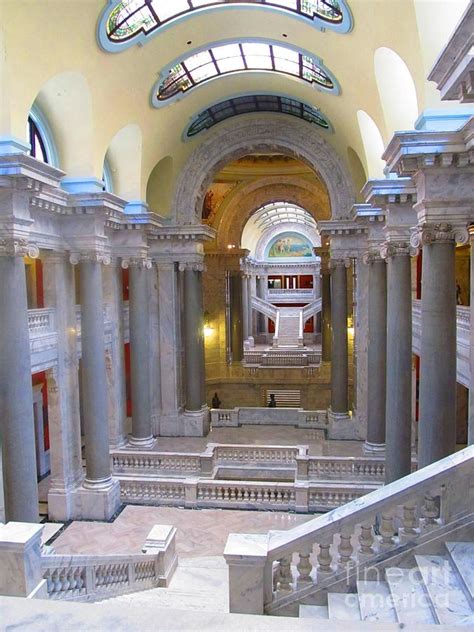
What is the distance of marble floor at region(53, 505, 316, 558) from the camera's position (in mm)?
11125

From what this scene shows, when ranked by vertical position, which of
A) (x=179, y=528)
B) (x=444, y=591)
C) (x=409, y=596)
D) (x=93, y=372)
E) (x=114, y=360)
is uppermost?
(x=93, y=372)

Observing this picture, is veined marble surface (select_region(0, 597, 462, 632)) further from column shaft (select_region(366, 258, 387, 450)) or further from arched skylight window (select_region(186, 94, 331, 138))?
arched skylight window (select_region(186, 94, 331, 138))

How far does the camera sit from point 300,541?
17.2 feet

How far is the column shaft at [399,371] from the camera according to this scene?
36.0 feet

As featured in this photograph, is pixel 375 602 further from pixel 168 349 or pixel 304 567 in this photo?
pixel 168 349

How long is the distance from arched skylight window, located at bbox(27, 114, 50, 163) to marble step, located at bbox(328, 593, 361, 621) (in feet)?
35.6

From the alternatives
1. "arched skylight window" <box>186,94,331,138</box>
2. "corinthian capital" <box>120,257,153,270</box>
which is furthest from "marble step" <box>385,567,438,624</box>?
"arched skylight window" <box>186,94,331,138</box>

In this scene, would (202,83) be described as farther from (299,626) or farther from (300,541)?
(299,626)

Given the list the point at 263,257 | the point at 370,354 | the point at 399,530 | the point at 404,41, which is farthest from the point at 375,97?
the point at 263,257

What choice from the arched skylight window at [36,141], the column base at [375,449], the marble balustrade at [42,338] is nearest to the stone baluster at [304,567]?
the marble balustrade at [42,338]

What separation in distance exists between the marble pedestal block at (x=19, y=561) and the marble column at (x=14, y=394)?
4.34 m

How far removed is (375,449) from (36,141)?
1214cm

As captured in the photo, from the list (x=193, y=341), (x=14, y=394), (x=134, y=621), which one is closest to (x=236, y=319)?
(x=193, y=341)

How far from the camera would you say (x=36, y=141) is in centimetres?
1198
